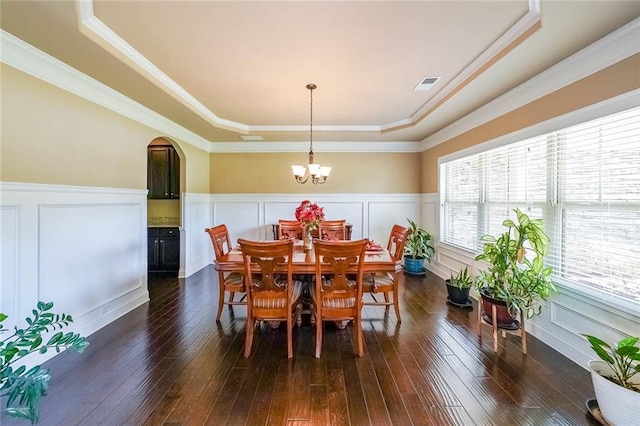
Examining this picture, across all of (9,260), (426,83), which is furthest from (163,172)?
(426,83)

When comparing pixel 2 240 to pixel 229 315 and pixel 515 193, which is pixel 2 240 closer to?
pixel 229 315

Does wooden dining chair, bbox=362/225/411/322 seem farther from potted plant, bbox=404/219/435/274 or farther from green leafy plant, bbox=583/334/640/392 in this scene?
potted plant, bbox=404/219/435/274

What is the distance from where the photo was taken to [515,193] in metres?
3.29

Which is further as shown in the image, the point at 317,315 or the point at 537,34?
the point at 317,315

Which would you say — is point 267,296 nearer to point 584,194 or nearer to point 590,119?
point 584,194

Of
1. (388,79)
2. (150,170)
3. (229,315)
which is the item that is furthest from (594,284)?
(150,170)

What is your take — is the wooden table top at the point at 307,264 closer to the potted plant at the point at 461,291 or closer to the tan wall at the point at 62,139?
the potted plant at the point at 461,291

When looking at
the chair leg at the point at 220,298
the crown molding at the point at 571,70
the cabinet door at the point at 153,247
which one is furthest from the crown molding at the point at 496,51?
the cabinet door at the point at 153,247

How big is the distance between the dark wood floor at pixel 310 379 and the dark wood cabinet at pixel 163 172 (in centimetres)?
271

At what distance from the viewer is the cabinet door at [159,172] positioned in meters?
5.23

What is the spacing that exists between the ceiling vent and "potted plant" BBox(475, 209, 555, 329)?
1677 mm

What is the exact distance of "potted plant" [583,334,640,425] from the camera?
162cm

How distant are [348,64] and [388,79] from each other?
59 centimetres

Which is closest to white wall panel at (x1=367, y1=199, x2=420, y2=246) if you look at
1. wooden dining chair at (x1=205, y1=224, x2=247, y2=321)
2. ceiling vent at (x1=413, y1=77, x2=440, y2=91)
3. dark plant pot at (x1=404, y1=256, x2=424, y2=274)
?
dark plant pot at (x1=404, y1=256, x2=424, y2=274)
